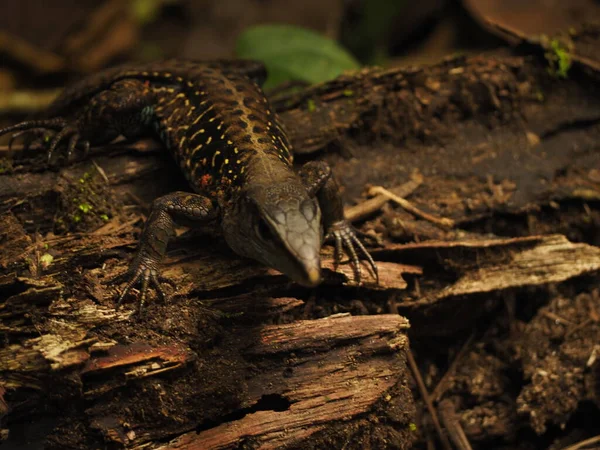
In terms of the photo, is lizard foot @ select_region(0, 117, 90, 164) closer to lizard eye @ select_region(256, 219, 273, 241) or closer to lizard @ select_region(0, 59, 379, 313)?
lizard @ select_region(0, 59, 379, 313)

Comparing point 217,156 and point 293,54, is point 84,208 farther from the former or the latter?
point 293,54

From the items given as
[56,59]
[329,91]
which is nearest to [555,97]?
[329,91]

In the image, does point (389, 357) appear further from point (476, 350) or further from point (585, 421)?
point (585, 421)

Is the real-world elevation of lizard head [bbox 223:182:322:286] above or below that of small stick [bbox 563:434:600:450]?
above

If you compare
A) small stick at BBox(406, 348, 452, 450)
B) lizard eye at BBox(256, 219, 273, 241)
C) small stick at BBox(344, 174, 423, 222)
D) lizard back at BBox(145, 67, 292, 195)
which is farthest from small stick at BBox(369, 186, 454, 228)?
lizard eye at BBox(256, 219, 273, 241)

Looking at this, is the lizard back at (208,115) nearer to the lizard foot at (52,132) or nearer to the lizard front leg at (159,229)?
the lizard front leg at (159,229)

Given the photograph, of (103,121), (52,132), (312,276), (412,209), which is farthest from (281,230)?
(52,132)

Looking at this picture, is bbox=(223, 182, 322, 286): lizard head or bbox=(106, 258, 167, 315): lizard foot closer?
bbox=(223, 182, 322, 286): lizard head
